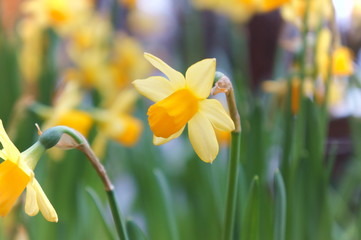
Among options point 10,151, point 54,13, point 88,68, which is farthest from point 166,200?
point 88,68

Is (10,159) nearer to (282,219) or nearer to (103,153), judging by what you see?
(282,219)

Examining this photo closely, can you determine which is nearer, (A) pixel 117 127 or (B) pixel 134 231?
(B) pixel 134 231

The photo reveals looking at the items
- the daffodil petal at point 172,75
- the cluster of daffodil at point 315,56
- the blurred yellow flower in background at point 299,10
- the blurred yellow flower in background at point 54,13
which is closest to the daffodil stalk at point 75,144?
the daffodil petal at point 172,75

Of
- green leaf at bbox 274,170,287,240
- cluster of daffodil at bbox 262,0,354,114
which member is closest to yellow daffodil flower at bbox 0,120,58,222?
green leaf at bbox 274,170,287,240

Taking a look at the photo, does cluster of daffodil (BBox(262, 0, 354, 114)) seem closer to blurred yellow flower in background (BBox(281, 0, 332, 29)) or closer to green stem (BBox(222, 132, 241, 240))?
blurred yellow flower in background (BBox(281, 0, 332, 29))

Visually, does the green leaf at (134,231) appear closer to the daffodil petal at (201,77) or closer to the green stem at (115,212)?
the green stem at (115,212)

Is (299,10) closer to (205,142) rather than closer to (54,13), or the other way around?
(205,142)

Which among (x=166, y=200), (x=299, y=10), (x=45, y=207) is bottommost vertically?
(x=166, y=200)
